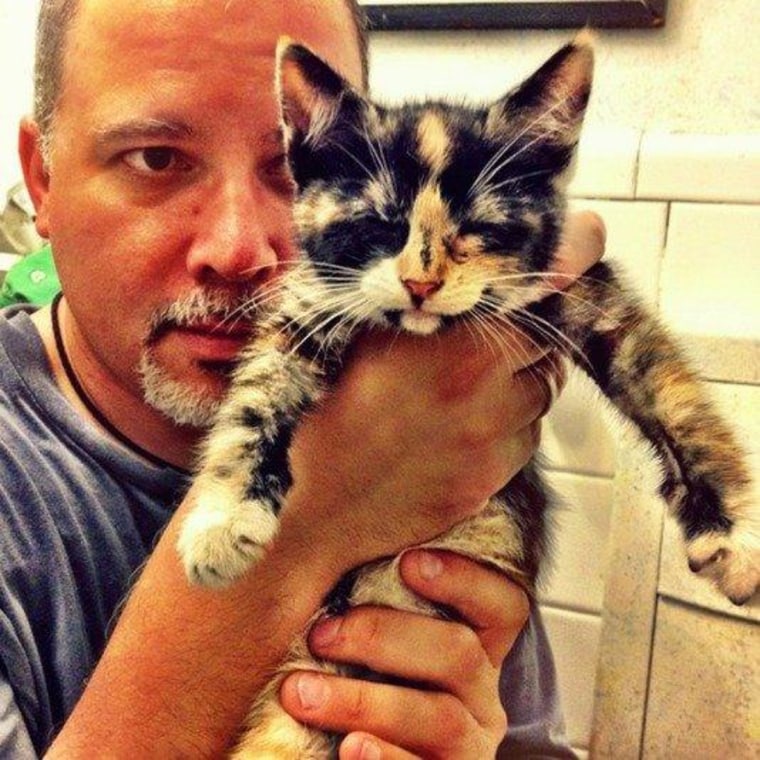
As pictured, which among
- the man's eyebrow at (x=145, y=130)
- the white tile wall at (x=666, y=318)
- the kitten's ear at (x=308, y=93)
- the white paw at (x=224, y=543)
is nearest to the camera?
A: the white paw at (x=224, y=543)

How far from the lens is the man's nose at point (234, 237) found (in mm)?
956

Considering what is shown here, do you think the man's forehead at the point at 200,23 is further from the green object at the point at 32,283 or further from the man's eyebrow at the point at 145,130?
the green object at the point at 32,283

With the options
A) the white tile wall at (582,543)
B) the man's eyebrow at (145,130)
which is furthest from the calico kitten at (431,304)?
the white tile wall at (582,543)

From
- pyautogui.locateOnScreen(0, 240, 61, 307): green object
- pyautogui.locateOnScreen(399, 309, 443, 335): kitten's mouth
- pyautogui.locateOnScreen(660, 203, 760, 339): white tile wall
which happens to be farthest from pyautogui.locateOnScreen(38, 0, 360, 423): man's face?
pyautogui.locateOnScreen(660, 203, 760, 339): white tile wall

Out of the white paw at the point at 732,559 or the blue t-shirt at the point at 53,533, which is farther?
the blue t-shirt at the point at 53,533

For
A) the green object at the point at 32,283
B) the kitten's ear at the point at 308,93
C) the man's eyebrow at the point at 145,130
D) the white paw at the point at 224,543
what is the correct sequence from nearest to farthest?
Result: the white paw at the point at 224,543 → the kitten's ear at the point at 308,93 → the man's eyebrow at the point at 145,130 → the green object at the point at 32,283

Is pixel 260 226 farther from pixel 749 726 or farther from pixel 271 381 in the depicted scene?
pixel 749 726

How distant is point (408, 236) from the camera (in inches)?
32.2

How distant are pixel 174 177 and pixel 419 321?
1.20 ft

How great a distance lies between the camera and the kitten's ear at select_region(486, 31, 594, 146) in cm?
84

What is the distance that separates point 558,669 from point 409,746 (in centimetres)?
86

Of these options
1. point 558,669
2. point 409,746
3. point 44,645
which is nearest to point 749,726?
point 558,669

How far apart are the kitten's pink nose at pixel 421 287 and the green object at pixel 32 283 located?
92 cm

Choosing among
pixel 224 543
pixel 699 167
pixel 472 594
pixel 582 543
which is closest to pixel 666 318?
pixel 699 167
